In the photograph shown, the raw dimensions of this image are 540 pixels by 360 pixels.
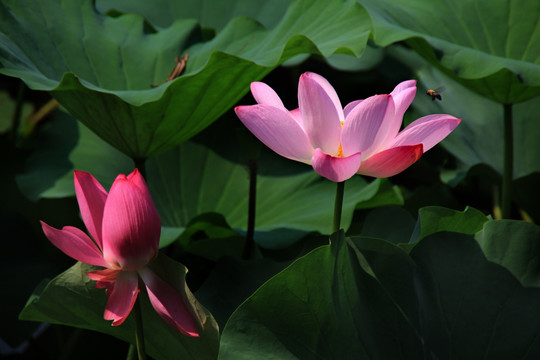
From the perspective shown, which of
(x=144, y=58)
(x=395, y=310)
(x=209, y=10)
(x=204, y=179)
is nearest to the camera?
(x=395, y=310)

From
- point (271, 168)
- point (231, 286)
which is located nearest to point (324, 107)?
point (231, 286)

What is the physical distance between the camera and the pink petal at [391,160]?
627mm

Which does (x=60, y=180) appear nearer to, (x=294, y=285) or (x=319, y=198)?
(x=319, y=198)

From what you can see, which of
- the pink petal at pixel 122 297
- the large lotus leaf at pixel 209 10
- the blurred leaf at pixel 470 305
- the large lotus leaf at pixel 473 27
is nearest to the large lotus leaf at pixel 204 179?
the large lotus leaf at pixel 473 27

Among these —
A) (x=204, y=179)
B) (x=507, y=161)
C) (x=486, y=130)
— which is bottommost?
(x=204, y=179)

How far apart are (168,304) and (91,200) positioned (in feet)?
0.43

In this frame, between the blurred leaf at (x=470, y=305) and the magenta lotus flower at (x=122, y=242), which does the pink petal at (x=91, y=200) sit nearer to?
the magenta lotus flower at (x=122, y=242)

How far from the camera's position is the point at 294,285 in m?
0.68

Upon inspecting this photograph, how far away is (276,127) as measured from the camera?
2.07ft

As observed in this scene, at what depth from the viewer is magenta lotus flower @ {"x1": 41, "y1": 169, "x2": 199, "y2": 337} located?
23.1 inches

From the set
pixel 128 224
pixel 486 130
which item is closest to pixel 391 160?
pixel 128 224

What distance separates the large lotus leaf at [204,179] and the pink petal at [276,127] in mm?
595

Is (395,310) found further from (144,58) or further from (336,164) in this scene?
(144,58)

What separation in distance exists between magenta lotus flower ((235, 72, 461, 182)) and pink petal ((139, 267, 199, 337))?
182 mm
